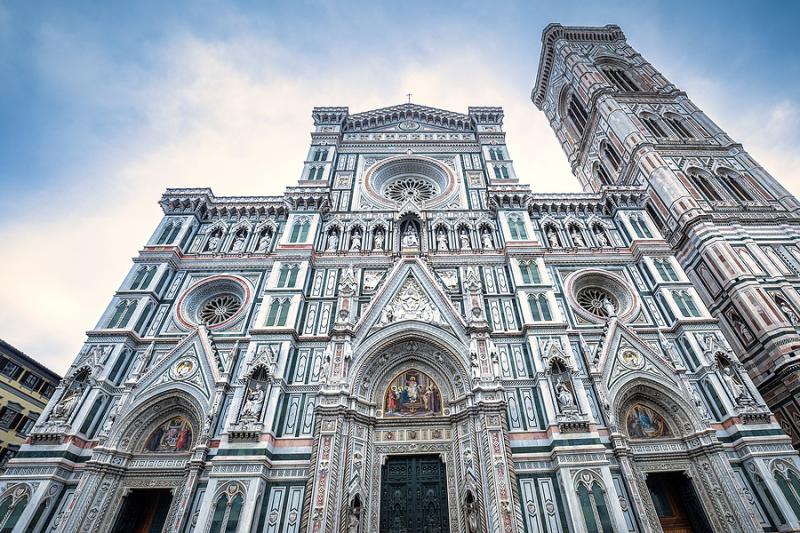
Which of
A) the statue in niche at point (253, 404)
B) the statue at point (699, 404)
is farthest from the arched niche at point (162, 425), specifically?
the statue at point (699, 404)

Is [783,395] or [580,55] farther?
[580,55]

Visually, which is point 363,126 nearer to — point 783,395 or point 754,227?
point 754,227

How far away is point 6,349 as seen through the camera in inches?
864

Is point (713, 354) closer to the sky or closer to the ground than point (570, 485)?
closer to the sky

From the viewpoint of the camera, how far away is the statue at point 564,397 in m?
12.2

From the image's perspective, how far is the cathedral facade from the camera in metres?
11.2

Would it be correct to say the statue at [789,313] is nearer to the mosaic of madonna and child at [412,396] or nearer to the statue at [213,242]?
the mosaic of madonna and child at [412,396]

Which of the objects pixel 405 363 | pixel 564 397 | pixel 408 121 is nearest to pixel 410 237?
pixel 405 363

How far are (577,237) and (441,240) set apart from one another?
606 cm

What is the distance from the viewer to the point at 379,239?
18.1m

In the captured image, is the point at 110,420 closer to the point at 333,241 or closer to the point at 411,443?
the point at 411,443

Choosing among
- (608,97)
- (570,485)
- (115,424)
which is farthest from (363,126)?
(570,485)

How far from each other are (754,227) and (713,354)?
9131 mm

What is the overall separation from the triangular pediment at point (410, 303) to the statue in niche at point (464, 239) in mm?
2446
